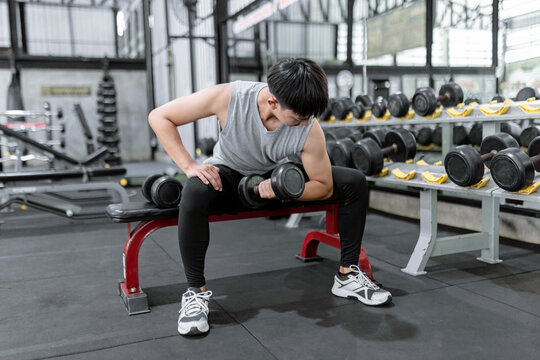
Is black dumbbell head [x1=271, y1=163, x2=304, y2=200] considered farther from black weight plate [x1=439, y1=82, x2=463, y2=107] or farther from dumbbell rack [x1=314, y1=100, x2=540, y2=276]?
black weight plate [x1=439, y1=82, x2=463, y2=107]

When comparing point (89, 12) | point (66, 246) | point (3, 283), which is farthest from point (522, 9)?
point (89, 12)

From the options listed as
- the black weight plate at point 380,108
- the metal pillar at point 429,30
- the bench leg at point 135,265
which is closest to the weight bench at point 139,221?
the bench leg at point 135,265

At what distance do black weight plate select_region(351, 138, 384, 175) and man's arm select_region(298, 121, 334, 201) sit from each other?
716mm

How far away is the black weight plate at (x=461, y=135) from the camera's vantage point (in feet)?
11.0

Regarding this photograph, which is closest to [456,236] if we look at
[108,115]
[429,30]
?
[429,30]

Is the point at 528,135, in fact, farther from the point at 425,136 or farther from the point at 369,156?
the point at 369,156

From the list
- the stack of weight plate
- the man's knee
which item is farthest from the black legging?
the stack of weight plate

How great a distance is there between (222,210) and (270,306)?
1.31ft

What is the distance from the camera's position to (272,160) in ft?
5.32

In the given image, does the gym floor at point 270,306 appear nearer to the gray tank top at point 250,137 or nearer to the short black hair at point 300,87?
the gray tank top at point 250,137

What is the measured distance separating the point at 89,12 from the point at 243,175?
11440mm

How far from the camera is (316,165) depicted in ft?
5.12

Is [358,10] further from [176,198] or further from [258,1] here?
[176,198]

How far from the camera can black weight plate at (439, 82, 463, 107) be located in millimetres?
2619
